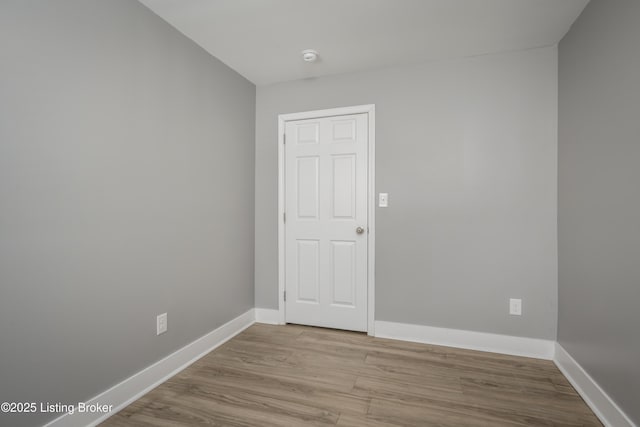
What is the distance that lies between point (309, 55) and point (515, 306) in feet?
8.48

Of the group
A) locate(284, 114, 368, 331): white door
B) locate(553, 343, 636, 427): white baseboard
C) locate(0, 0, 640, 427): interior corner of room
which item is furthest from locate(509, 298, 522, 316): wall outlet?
locate(284, 114, 368, 331): white door

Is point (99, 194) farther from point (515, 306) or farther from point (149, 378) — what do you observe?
point (515, 306)

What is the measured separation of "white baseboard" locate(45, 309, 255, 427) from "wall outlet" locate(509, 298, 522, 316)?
2.33 metres

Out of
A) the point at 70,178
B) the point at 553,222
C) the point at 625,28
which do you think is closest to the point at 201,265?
the point at 70,178

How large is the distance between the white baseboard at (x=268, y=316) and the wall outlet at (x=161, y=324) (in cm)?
116

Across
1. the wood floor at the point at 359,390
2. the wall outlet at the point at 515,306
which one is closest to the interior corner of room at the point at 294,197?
the wall outlet at the point at 515,306

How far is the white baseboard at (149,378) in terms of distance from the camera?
157 cm

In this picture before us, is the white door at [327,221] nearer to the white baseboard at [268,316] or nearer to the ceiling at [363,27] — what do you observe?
the white baseboard at [268,316]

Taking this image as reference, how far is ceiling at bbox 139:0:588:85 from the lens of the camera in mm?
1934

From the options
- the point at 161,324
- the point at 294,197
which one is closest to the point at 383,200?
the point at 294,197

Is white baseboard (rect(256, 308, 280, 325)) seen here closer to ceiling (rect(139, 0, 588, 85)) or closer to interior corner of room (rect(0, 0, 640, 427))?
interior corner of room (rect(0, 0, 640, 427))

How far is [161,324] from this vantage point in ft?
6.78

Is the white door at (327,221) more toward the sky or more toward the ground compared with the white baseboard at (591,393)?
more toward the sky

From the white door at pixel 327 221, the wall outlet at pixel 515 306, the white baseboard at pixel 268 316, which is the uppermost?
A: the white door at pixel 327 221
